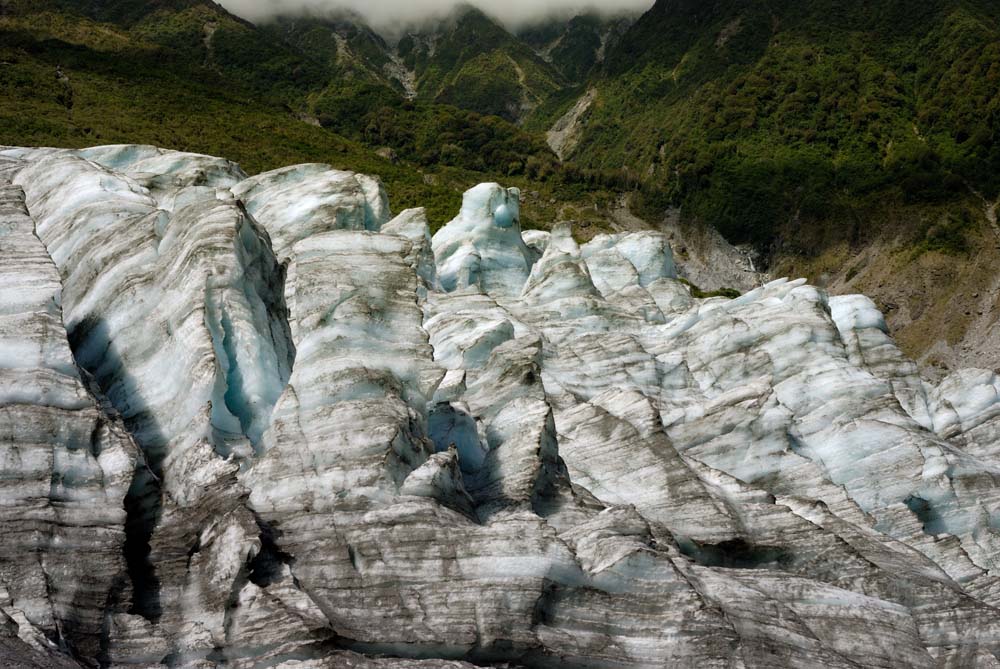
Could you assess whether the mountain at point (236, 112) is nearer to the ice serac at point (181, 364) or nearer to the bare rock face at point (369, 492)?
the bare rock face at point (369, 492)

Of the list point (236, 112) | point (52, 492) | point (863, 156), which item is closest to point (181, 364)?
point (52, 492)

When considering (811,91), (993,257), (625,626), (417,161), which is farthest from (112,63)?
(811,91)

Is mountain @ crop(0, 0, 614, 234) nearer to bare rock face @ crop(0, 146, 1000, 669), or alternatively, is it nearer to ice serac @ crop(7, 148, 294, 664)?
bare rock face @ crop(0, 146, 1000, 669)

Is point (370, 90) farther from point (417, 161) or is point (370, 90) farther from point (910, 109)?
point (910, 109)

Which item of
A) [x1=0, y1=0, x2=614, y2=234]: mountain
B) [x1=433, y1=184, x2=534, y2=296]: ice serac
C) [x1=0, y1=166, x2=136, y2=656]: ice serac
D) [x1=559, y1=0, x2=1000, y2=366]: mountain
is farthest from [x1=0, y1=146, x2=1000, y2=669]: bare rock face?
[x1=559, y1=0, x2=1000, y2=366]: mountain

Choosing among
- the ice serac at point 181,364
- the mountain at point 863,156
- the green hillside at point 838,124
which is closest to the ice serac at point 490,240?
the ice serac at point 181,364
